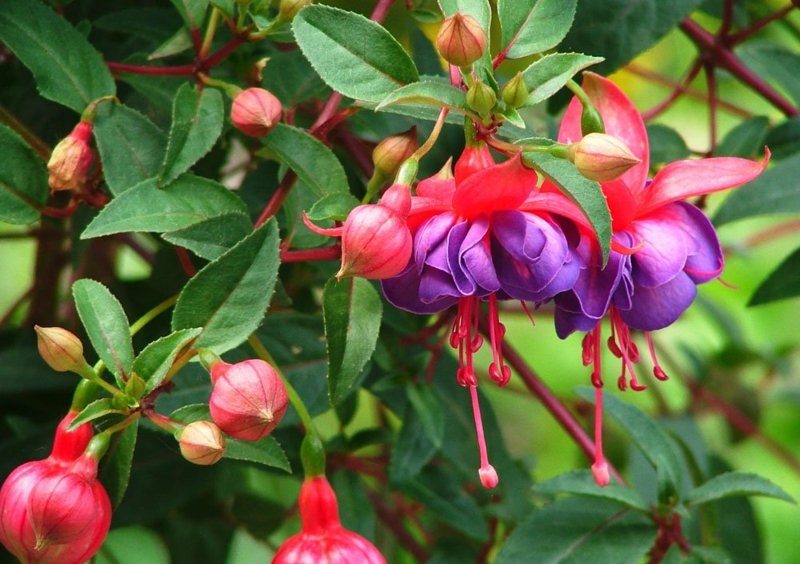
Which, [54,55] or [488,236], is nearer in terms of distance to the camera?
[488,236]

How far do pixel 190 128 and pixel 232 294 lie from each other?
112 millimetres

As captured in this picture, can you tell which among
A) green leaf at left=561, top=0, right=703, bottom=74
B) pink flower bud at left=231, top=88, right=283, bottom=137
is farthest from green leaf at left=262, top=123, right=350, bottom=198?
green leaf at left=561, top=0, right=703, bottom=74

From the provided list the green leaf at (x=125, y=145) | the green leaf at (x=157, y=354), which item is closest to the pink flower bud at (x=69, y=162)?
the green leaf at (x=125, y=145)

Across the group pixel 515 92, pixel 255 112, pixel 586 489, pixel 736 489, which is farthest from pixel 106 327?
pixel 736 489

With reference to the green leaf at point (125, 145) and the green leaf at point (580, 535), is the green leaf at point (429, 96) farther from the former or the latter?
the green leaf at point (580, 535)

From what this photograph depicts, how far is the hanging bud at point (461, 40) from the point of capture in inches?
20.7

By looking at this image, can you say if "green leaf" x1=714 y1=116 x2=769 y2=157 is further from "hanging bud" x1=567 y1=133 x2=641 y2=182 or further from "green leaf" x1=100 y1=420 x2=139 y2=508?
"green leaf" x1=100 y1=420 x2=139 y2=508

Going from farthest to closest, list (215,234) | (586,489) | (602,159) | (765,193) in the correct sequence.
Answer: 1. (765,193)
2. (586,489)
3. (215,234)
4. (602,159)

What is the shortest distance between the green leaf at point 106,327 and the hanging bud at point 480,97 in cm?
22

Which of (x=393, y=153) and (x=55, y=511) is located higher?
(x=393, y=153)

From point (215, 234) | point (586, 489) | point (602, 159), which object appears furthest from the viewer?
point (586, 489)

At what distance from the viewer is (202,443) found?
1.75 ft

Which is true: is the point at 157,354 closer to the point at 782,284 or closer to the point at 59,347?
the point at 59,347

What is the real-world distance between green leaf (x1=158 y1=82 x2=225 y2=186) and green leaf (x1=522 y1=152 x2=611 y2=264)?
21cm
